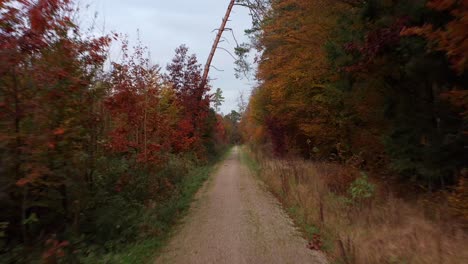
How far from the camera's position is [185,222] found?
9.20 metres

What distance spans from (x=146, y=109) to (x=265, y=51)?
1199 cm

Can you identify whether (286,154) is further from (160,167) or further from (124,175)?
(124,175)

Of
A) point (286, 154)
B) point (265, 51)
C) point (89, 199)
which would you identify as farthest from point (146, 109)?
point (286, 154)

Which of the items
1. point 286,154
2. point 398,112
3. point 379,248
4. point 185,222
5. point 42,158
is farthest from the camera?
point 286,154

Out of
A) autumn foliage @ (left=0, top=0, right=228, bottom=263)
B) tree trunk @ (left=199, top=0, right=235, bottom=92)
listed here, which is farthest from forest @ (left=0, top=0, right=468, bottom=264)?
tree trunk @ (left=199, top=0, right=235, bottom=92)

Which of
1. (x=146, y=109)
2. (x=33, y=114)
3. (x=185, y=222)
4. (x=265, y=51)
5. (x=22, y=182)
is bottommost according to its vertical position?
(x=185, y=222)

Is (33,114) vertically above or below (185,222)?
above

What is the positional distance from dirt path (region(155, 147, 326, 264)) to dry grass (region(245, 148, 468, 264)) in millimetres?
455

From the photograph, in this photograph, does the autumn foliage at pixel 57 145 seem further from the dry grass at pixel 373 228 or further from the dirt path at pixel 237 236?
the dry grass at pixel 373 228

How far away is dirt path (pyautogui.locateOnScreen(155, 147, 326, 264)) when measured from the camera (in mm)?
6320

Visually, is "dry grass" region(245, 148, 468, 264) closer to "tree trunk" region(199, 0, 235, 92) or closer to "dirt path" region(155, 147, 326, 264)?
"dirt path" region(155, 147, 326, 264)

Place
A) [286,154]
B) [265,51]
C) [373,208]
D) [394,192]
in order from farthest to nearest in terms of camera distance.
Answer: [286,154]
[265,51]
[394,192]
[373,208]

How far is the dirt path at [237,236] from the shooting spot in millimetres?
6320

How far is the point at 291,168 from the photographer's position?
14945 millimetres
